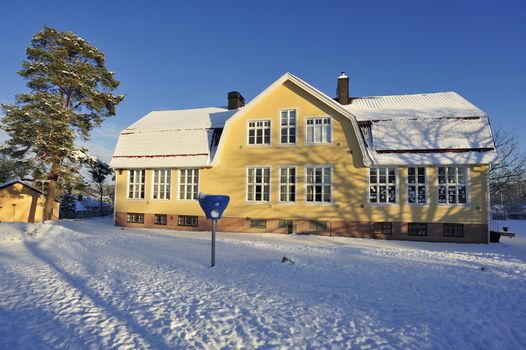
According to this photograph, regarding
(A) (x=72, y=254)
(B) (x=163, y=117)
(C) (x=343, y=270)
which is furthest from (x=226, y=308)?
(B) (x=163, y=117)

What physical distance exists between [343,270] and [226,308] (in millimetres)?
4794

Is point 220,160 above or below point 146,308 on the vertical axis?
above

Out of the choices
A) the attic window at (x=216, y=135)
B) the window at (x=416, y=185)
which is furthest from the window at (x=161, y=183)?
the window at (x=416, y=185)

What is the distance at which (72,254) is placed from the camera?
39.0ft

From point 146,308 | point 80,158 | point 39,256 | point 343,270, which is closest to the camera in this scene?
point 146,308

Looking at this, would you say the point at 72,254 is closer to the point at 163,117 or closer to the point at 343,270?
the point at 343,270

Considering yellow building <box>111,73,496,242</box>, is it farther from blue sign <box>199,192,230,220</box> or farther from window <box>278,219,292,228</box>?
blue sign <box>199,192,230,220</box>

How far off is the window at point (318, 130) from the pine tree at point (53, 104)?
17368 mm

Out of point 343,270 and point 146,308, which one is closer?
point 146,308

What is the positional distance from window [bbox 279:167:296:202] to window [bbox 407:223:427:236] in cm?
686

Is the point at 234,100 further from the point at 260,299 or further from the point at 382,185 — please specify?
the point at 260,299

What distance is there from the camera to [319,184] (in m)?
18.3

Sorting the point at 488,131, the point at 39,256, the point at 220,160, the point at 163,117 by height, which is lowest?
the point at 39,256

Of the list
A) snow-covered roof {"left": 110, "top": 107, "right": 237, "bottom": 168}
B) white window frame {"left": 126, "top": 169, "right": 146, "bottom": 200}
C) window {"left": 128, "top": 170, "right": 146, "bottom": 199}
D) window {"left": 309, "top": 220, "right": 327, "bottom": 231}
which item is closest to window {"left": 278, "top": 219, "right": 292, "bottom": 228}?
window {"left": 309, "top": 220, "right": 327, "bottom": 231}
